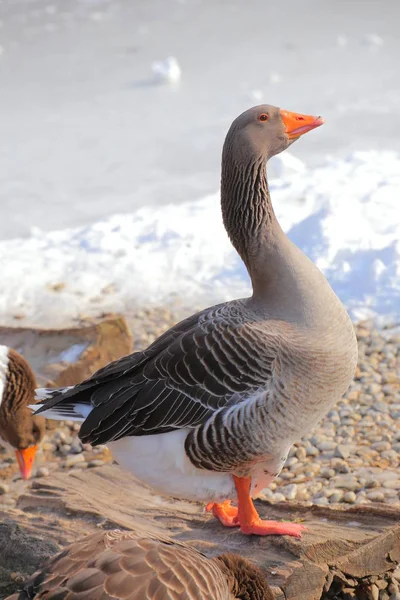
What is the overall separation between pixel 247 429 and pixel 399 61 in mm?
10168

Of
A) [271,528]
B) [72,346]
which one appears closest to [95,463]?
[72,346]

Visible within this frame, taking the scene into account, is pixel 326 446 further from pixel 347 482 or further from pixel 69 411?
pixel 69 411

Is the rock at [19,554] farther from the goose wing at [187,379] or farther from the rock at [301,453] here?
the rock at [301,453]

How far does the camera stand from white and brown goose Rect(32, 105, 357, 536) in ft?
12.5

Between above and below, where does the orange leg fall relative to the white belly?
below

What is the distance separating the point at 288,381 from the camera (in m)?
3.80

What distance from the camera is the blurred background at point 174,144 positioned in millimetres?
7625

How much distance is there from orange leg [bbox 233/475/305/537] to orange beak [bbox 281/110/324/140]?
1626mm

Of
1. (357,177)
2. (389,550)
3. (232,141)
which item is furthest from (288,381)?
(357,177)

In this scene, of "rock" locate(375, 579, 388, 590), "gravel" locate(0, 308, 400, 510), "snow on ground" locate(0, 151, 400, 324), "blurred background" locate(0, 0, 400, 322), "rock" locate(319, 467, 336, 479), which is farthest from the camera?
"blurred background" locate(0, 0, 400, 322)

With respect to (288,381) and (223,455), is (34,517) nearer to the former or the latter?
(223,455)

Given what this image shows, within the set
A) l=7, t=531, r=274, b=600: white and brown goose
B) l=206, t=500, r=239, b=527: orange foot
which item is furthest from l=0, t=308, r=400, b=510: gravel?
l=7, t=531, r=274, b=600: white and brown goose

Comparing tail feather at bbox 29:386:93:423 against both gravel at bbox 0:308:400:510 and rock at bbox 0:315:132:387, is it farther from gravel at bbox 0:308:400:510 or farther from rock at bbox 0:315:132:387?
rock at bbox 0:315:132:387

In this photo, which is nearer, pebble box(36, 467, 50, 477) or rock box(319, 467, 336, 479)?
rock box(319, 467, 336, 479)
